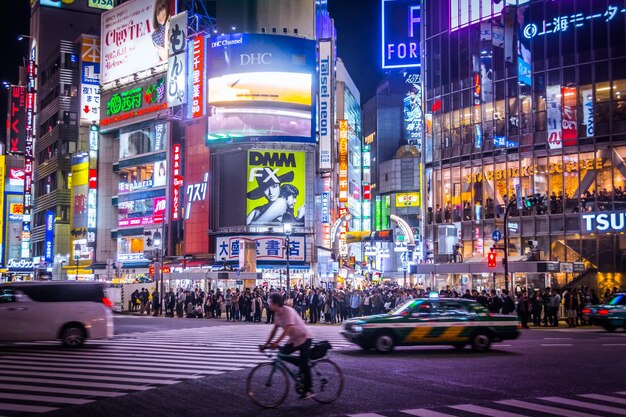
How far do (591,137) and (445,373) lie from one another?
36.3 meters

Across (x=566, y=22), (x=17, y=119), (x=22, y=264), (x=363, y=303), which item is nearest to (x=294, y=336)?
(x=363, y=303)

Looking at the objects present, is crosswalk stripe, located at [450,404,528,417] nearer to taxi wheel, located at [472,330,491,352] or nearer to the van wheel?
taxi wheel, located at [472,330,491,352]

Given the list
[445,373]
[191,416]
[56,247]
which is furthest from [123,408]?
[56,247]

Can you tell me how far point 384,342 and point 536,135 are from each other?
3427 centimetres

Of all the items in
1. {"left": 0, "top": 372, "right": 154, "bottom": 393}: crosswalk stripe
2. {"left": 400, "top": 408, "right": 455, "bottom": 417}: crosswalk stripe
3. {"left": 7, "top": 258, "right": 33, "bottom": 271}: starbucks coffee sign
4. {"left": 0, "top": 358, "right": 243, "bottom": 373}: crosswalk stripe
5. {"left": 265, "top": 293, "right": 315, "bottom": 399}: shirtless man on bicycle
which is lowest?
{"left": 0, "top": 358, "right": 243, "bottom": 373}: crosswalk stripe

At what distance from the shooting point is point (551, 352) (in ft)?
63.4

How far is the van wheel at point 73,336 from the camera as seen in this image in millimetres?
20875

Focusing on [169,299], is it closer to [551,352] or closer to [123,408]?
[551,352]

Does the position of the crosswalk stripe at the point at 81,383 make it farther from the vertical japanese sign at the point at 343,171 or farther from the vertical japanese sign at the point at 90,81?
the vertical japanese sign at the point at 90,81

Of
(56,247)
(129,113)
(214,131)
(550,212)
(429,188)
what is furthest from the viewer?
(56,247)

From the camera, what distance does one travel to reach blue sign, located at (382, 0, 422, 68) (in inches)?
3433

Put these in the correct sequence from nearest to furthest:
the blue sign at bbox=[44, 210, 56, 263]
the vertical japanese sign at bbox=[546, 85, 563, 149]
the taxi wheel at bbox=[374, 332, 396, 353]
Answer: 1. the taxi wheel at bbox=[374, 332, 396, 353]
2. the vertical japanese sign at bbox=[546, 85, 563, 149]
3. the blue sign at bbox=[44, 210, 56, 263]

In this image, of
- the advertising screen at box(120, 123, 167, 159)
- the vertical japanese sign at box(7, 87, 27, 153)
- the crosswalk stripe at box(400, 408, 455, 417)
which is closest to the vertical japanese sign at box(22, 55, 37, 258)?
the vertical japanese sign at box(7, 87, 27, 153)

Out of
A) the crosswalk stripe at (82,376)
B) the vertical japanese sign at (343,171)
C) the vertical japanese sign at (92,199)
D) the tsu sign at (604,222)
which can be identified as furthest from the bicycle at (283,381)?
the vertical japanese sign at (92,199)
